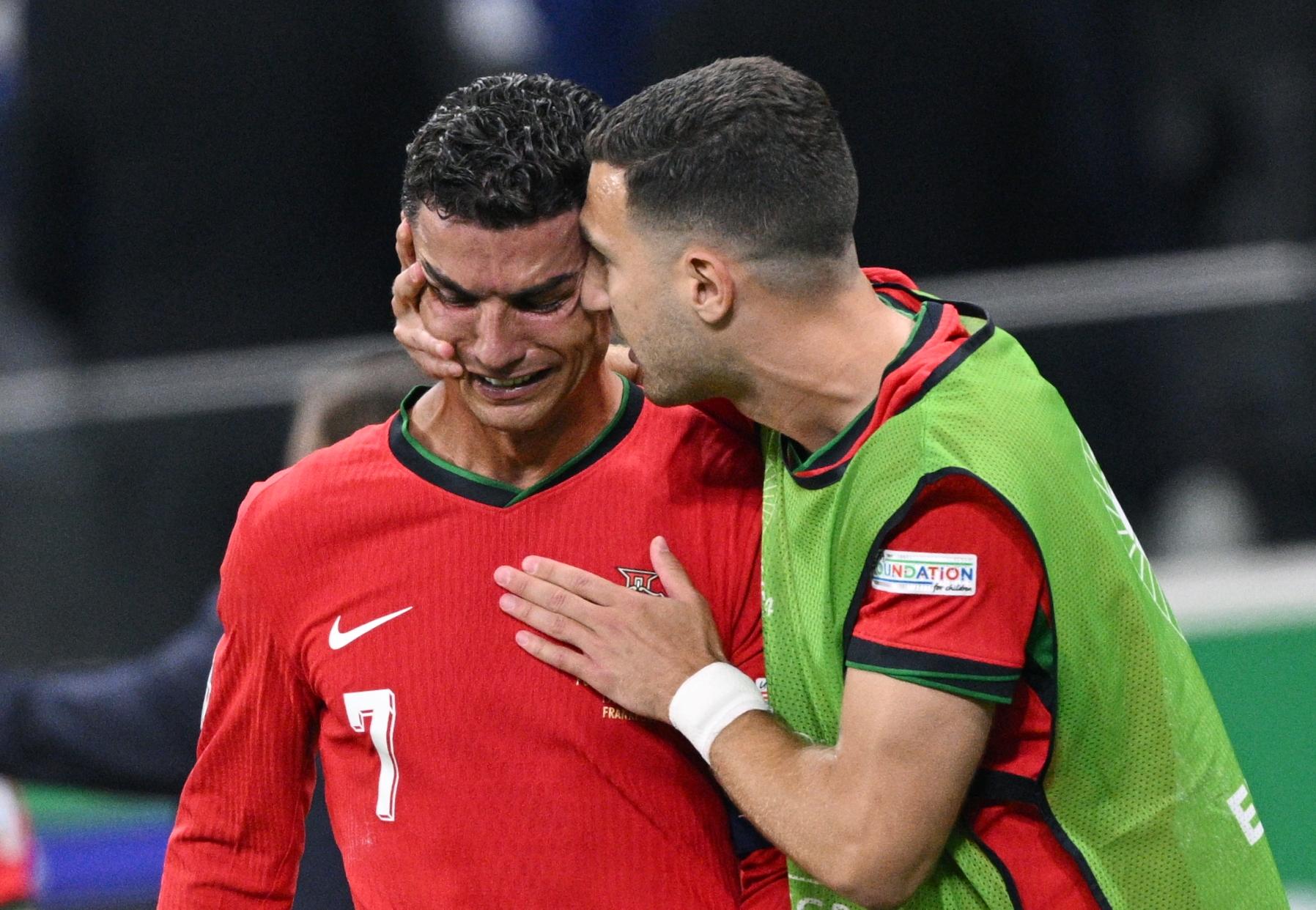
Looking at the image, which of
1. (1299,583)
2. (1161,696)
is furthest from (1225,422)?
(1161,696)

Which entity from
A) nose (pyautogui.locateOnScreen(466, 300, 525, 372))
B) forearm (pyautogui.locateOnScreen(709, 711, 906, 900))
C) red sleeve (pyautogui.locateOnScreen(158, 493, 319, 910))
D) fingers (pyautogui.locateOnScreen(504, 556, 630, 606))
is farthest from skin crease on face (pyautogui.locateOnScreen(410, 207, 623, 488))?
forearm (pyautogui.locateOnScreen(709, 711, 906, 900))

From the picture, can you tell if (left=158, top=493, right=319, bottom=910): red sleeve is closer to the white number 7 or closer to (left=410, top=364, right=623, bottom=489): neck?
the white number 7

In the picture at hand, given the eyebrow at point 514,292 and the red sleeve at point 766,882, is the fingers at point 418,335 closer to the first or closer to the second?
the eyebrow at point 514,292

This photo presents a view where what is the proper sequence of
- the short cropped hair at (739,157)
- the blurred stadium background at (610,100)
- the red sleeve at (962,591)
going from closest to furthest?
1. the red sleeve at (962,591)
2. the short cropped hair at (739,157)
3. the blurred stadium background at (610,100)

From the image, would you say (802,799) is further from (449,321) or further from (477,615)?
(449,321)

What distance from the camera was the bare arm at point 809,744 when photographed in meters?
1.74

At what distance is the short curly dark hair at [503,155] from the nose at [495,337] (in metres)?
0.10

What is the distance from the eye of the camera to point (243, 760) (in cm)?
203

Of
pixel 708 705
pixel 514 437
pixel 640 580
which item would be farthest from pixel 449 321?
pixel 708 705

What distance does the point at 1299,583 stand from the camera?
484 centimetres

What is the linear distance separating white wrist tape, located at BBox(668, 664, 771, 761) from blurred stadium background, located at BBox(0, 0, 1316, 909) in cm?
314

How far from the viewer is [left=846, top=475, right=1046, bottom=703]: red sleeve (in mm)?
1736

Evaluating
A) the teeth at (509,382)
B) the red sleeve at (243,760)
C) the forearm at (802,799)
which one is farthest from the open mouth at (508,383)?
the forearm at (802,799)

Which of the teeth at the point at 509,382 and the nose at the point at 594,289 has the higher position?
the nose at the point at 594,289
